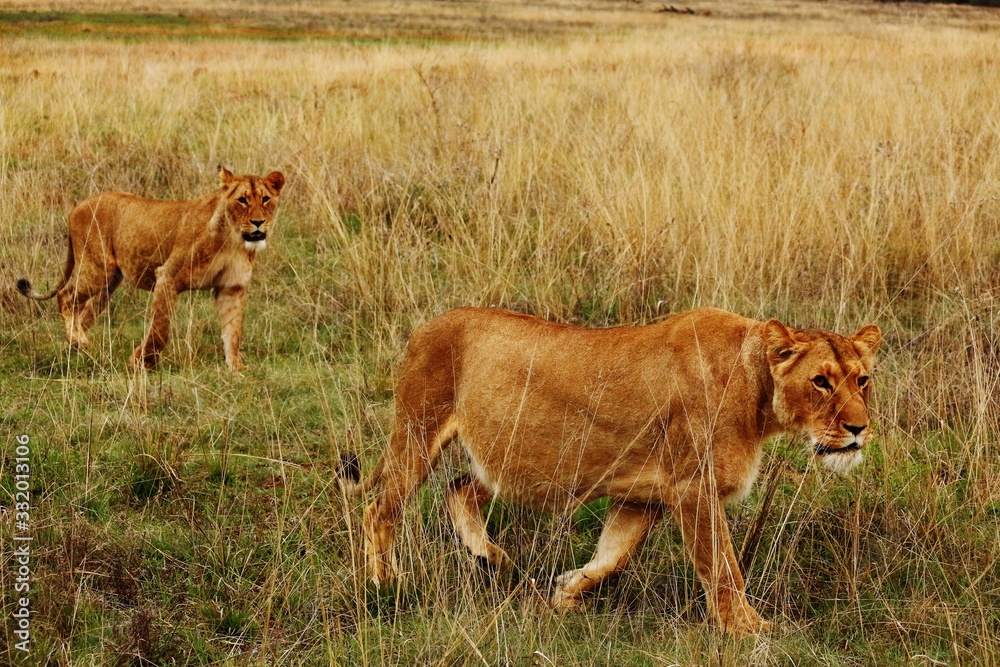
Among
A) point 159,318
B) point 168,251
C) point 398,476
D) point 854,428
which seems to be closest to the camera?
point 854,428

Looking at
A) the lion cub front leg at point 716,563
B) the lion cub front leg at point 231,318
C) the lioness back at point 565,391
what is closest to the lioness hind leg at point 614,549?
the lioness back at point 565,391

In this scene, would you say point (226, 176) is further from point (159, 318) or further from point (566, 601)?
point (566, 601)

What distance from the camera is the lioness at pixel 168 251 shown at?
559cm

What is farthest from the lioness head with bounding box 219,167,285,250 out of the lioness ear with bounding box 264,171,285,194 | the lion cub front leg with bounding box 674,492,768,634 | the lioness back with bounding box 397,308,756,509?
the lion cub front leg with bounding box 674,492,768,634

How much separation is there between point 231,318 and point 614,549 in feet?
9.52

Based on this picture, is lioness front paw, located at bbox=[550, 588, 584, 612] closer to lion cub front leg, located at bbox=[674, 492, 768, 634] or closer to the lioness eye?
lion cub front leg, located at bbox=[674, 492, 768, 634]

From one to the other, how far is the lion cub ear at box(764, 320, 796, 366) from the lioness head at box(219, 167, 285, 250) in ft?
10.7

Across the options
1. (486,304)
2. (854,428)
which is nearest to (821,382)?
(854,428)

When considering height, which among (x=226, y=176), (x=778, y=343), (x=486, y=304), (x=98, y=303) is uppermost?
(x=778, y=343)

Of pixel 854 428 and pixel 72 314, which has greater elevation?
pixel 854 428

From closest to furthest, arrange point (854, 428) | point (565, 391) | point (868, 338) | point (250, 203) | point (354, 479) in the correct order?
point (854, 428), point (868, 338), point (565, 391), point (354, 479), point (250, 203)

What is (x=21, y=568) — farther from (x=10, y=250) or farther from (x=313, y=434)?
(x=10, y=250)

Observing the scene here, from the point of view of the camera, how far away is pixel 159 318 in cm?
549

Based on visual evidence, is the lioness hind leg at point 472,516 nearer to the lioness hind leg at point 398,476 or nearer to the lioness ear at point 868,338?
the lioness hind leg at point 398,476
